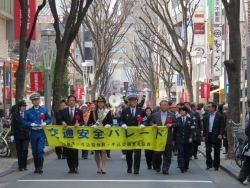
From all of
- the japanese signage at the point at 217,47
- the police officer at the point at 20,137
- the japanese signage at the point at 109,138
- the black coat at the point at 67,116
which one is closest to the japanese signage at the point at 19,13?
the police officer at the point at 20,137

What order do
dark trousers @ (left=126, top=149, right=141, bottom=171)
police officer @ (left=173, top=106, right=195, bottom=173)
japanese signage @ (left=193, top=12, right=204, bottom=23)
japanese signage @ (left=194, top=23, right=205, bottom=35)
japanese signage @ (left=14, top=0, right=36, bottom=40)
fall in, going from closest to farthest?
dark trousers @ (left=126, top=149, right=141, bottom=171), police officer @ (left=173, top=106, right=195, bottom=173), japanese signage @ (left=14, top=0, right=36, bottom=40), japanese signage @ (left=194, top=23, right=205, bottom=35), japanese signage @ (left=193, top=12, right=204, bottom=23)

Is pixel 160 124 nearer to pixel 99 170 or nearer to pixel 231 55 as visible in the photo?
pixel 99 170

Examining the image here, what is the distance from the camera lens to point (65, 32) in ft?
79.9

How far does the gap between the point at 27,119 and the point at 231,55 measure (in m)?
6.83

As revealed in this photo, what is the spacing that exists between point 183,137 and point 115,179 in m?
2.74

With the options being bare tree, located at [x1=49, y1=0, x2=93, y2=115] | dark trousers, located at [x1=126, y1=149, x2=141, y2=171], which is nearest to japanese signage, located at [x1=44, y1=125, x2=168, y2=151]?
dark trousers, located at [x1=126, y1=149, x2=141, y2=171]

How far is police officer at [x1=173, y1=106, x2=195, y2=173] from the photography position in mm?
16766

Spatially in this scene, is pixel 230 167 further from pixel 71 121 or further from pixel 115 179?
pixel 71 121

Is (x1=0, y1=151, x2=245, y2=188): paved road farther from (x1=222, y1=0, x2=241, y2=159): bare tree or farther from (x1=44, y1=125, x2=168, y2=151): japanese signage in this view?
(x1=222, y1=0, x2=241, y2=159): bare tree

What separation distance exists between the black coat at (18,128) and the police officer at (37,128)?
49 cm

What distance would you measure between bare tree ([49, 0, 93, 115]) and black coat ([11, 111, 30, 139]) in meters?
7.30

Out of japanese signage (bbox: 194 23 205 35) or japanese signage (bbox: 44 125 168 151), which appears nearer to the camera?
japanese signage (bbox: 44 125 168 151)

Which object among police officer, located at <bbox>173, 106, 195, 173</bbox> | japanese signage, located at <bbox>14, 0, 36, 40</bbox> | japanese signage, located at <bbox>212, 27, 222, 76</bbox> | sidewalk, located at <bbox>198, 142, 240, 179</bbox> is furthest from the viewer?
japanese signage, located at <bbox>212, 27, 222, 76</bbox>

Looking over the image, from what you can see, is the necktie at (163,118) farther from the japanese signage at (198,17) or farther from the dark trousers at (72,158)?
the japanese signage at (198,17)
